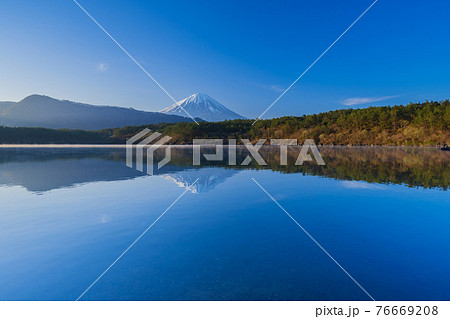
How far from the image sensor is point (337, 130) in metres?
137

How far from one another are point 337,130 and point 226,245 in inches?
5538

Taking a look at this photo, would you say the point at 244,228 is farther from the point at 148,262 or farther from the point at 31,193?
the point at 31,193

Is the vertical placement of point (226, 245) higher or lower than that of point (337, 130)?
lower

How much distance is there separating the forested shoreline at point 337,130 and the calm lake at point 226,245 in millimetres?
99562

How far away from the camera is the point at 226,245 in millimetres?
9039

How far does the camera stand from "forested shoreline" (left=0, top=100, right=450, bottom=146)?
9861 cm

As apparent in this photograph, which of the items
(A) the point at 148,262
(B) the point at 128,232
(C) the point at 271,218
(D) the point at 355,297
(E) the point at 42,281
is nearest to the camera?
(D) the point at 355,297

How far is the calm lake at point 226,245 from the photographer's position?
626 centimetres

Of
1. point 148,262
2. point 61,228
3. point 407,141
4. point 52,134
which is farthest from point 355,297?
point 52,134

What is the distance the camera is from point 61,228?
1095 cm

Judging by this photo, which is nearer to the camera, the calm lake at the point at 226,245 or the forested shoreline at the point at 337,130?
the calm lake at the point at 226,245

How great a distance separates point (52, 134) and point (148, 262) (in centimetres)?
21043

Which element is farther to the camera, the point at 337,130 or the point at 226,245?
the point at 337,130

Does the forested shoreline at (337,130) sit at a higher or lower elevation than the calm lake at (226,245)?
higher
